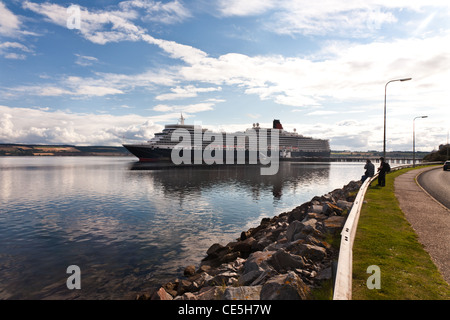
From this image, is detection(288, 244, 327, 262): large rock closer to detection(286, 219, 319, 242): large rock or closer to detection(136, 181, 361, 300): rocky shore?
detection(136, 181, 361, 300): rocky shore

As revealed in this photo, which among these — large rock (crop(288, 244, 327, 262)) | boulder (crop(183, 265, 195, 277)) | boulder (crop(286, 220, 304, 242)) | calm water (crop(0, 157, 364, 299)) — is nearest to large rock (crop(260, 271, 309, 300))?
large rock (crop(288, 244, 327, 262))

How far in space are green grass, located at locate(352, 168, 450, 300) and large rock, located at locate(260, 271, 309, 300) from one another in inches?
35.7

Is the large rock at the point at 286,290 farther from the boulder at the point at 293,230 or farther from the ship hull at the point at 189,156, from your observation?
the ship hull at the point at 189,156

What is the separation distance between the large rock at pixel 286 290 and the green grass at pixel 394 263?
91cm

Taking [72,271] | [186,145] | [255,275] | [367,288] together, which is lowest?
[72,271]

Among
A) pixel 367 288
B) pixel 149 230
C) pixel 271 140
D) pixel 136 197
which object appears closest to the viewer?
pixel 367 288

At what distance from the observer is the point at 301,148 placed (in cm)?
13738

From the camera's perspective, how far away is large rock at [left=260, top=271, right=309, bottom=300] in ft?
14.3

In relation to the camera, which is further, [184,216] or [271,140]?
[271,140]

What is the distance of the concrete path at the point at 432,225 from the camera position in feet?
19.5

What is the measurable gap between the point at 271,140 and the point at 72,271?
122 m
